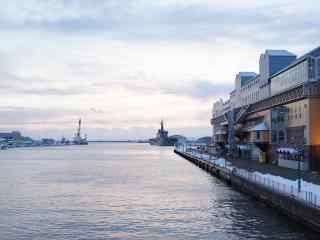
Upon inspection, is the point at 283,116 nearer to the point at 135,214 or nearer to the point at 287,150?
the point at 287,150

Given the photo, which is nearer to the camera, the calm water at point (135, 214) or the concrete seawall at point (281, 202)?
the concrete seawall at point (281, 202)

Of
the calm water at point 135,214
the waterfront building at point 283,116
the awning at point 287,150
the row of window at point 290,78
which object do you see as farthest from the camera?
the row of window at point 290,78

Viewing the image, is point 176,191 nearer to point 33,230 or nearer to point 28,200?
point 28,200

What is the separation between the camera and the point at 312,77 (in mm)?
54938

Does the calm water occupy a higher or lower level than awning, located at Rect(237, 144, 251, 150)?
lower

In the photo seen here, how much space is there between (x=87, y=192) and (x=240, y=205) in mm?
16194

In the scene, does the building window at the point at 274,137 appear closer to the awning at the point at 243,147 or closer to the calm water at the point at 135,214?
the calm water at the point at 135,214

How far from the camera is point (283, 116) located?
62000mm

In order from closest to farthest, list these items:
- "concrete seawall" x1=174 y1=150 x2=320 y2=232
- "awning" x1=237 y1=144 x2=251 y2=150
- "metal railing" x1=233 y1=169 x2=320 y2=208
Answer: "concrete seawall" x1=174 y1=150 x2=320 y2=232 → "metal railing" x1=233 y1=169 x2=320 y2=208 → "awning" x1=237 y1=144 x2=251 y2=150

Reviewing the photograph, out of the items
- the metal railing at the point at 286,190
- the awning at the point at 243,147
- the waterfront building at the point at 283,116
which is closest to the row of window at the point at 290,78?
the waterfront building at the point at 283,116

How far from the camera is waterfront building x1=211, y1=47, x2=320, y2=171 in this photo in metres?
52.3

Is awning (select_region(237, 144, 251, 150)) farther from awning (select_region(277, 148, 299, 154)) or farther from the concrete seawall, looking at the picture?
the concrete seawall

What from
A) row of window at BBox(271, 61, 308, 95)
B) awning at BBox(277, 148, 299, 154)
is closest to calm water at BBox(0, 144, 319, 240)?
awning at BBox(277, 148, 299, 154)

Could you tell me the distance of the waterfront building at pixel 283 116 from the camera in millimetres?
52344
